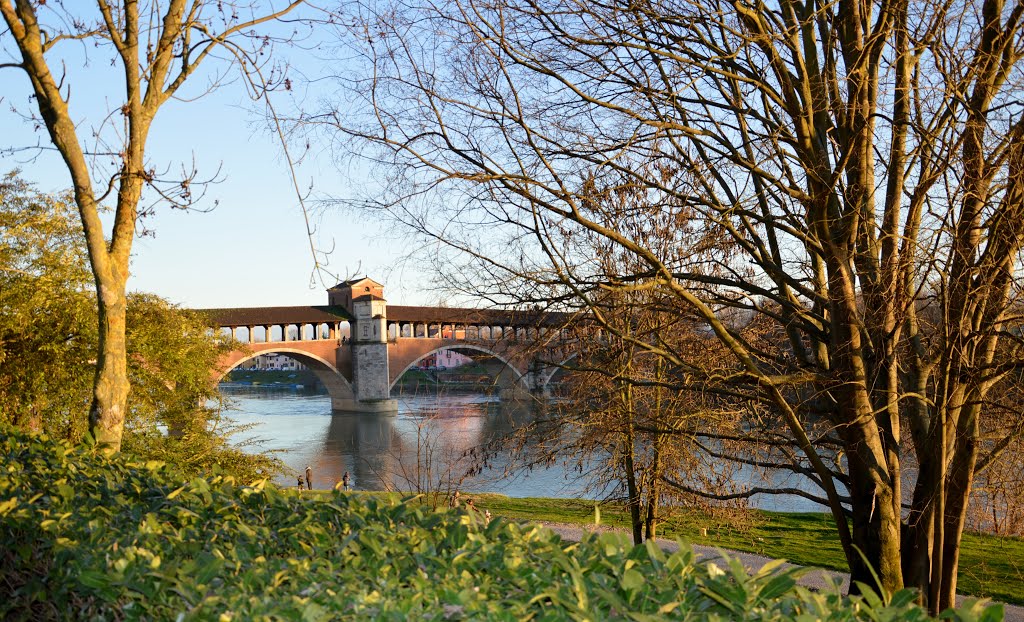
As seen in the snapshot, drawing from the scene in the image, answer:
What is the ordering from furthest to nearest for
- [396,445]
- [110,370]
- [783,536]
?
[396,445] < [783,536] < [110,370]

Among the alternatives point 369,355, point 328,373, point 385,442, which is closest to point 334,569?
point 385,442

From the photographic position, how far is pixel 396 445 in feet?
107

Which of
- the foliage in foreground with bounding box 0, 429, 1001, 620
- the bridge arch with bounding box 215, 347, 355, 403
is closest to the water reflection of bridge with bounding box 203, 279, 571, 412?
the bridge arch with bounding box 215, 347, 355, 403

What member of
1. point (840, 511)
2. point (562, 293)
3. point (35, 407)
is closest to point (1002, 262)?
point (840, 511)

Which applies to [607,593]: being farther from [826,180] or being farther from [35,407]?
[35,407]

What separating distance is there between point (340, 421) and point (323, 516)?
138 feet

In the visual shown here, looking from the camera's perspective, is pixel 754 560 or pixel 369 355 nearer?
pixel 754 560

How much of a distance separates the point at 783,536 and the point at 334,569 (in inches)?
609

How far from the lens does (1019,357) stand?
17.9 ft

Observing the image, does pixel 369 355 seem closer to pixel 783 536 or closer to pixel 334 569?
pixel 783 536

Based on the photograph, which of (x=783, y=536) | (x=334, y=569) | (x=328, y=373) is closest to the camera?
(x=334, y=569)

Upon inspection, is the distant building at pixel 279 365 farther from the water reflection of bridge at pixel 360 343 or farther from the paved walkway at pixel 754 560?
the paved walkway at pixel 754 560

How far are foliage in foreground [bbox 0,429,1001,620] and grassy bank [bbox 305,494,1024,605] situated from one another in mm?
7552

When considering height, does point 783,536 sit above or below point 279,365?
below
